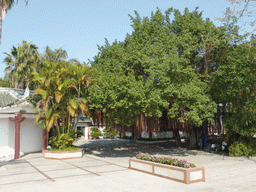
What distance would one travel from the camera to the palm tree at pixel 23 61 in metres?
35.4

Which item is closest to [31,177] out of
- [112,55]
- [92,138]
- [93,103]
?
[93,103]

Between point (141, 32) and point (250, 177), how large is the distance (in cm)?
1605

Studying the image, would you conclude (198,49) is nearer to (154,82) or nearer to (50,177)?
(154,82)

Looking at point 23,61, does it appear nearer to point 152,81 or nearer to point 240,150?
point 152,81

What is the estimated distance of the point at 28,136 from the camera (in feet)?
76.8

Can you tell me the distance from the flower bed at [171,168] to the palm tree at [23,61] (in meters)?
27.6

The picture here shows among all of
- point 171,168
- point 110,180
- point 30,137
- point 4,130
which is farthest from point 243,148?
point 4,130

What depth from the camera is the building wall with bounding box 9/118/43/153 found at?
22.3 m

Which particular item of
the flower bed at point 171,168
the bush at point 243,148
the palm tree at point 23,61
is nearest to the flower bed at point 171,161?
the flower bed at point 171,168

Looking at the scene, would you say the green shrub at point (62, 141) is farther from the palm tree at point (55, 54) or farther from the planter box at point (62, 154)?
the palm tree at point (55, 54)

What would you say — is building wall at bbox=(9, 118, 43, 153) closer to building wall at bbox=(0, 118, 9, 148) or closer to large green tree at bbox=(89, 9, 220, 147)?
building wall at bbox=(0, 118, 9, 148)

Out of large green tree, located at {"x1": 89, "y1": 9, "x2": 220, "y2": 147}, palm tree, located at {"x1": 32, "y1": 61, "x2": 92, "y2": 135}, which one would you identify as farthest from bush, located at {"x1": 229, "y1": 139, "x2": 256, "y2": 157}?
palm tree, located at {"x1": 32, "y1": 61, "x2": 92, "y2": 135}

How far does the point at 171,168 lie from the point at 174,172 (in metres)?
0.24

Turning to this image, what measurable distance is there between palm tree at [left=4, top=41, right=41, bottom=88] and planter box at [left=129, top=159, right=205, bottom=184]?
28.0 metres
